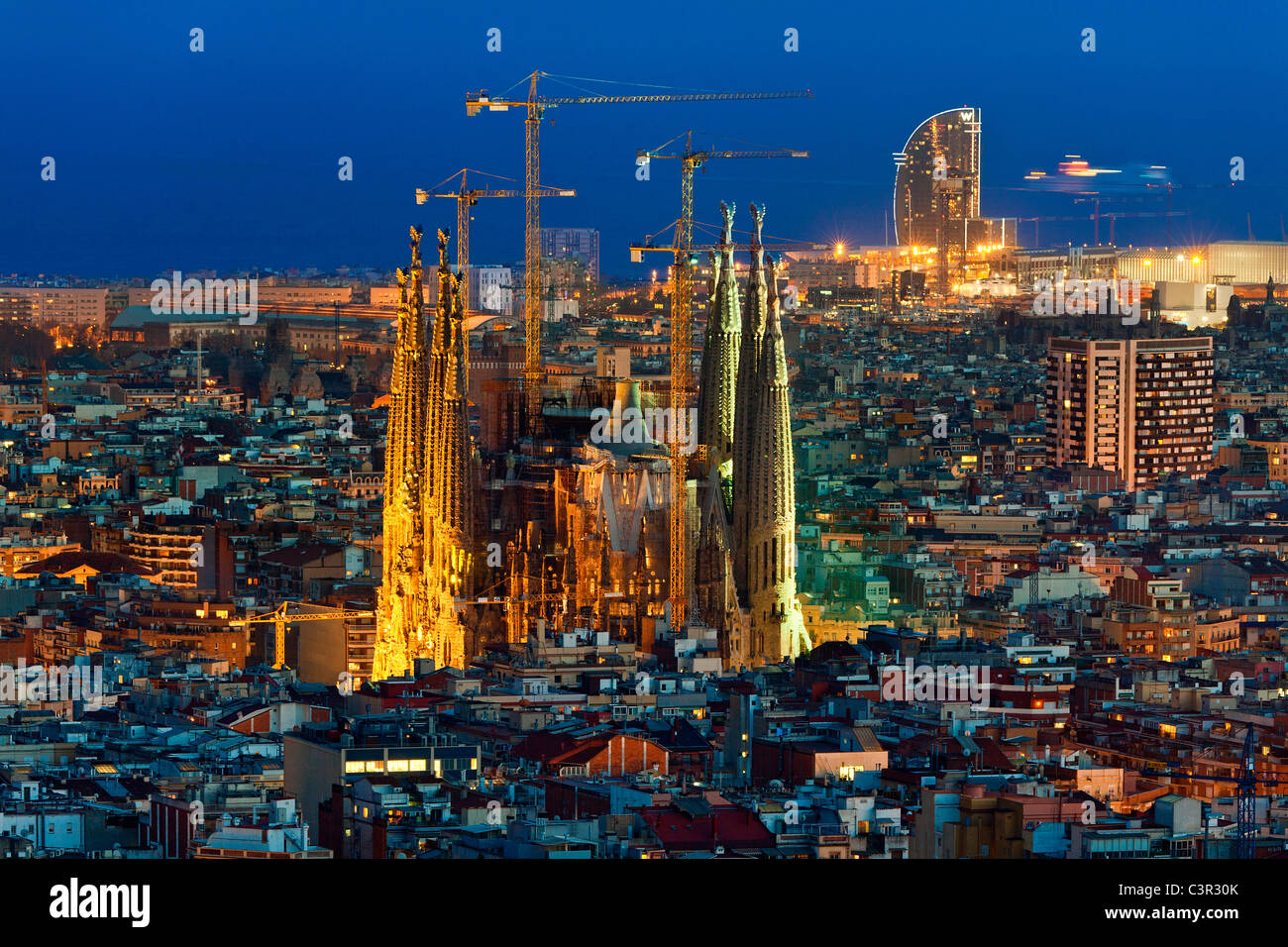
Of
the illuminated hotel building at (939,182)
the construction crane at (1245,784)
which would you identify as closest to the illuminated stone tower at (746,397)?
the illuminated hotel building at (939,182)

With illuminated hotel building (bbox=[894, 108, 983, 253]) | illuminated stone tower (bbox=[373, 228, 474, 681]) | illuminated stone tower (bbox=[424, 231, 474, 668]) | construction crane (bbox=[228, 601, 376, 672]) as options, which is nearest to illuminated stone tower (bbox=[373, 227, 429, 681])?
illuminated stone tower (bbox=[373, 228, 474, 681])

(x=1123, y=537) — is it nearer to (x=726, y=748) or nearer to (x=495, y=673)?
(x=495, y=673)

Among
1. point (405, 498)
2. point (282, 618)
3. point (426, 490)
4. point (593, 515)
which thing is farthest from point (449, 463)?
point (282, 618)

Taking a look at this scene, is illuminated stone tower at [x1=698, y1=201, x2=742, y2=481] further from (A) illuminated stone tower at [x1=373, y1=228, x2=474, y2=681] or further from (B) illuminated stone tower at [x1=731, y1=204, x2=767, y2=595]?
(A) illuminated stone tower at [x1=373, y1=228, x2=474, y2=681]

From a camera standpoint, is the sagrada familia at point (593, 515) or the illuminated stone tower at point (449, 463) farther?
the illuminated stone tower at point (449, 463)

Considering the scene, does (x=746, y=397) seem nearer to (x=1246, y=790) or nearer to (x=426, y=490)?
(x=426, y=490)

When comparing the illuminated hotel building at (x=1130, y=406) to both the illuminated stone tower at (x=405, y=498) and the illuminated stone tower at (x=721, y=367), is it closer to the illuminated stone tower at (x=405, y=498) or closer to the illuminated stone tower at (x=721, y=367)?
the illuminated stone tower at (x=721, y=367)
